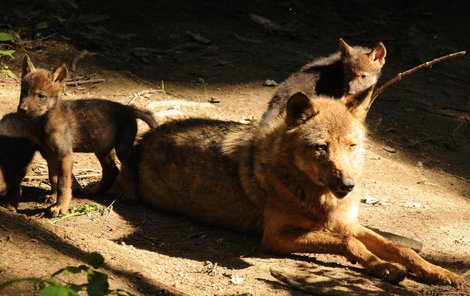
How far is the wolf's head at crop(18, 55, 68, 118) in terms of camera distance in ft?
20.8

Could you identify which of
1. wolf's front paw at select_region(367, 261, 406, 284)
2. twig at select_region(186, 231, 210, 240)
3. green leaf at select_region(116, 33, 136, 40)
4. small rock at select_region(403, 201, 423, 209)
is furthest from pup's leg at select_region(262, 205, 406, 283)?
green leaf at select_region(116, 33, 136, 40)

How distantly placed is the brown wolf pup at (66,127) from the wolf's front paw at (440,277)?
10.1ft

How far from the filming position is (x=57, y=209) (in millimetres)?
6293

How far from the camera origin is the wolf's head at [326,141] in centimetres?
566

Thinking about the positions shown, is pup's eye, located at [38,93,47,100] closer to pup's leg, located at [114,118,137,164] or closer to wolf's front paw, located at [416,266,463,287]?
pup's leg, located at [114,118,137,164]

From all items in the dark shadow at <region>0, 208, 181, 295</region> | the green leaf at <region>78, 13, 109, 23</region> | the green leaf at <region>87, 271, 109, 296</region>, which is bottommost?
the dark shadow at <region>0, 208, 181, 295</region>

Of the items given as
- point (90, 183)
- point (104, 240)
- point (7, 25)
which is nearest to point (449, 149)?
point (90, 183)

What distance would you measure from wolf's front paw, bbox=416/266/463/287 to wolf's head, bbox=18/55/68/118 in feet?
11.8

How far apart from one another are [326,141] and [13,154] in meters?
2.86

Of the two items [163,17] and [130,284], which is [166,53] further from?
[130,284]

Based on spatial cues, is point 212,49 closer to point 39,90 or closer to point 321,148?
point 39,90

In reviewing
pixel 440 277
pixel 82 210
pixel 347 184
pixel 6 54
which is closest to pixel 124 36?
pixel 6 54

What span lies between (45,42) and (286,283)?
6.39 m

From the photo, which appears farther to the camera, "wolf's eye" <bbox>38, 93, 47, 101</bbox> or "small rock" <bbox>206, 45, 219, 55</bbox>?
"small rock" <bbox>206, 45, 219, 55</bbox>
